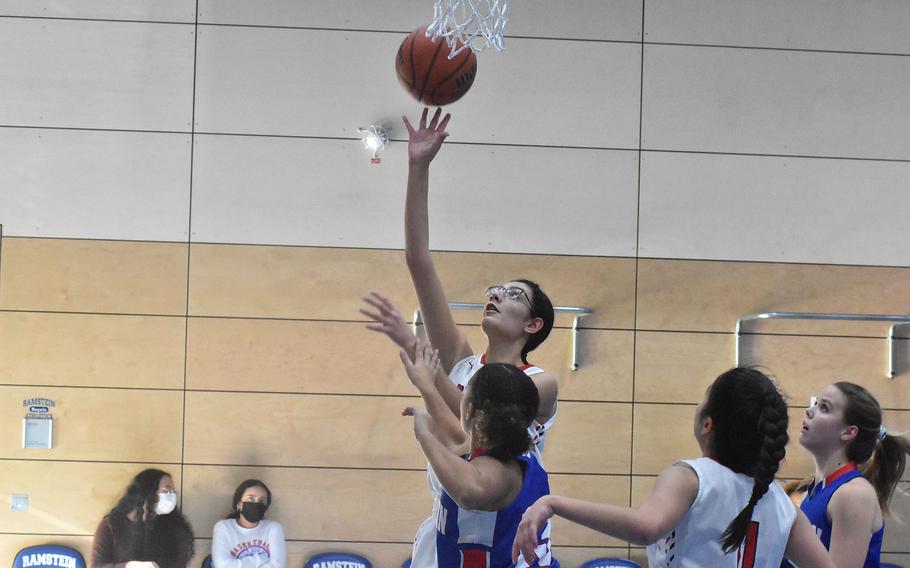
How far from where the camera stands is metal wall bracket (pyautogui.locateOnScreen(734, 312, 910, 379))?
18.0 feet

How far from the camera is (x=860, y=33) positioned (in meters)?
5.82

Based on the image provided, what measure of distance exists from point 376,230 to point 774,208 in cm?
251

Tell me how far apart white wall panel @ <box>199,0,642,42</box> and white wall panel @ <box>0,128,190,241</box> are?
0.88 metres

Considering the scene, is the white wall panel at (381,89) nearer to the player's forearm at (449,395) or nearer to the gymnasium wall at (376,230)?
the gymnasium wall at (376,230)

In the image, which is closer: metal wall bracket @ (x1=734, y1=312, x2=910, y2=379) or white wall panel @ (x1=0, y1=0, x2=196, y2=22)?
metal wall bracket @ (x1=734, y1=312, x2=910, y2=379)

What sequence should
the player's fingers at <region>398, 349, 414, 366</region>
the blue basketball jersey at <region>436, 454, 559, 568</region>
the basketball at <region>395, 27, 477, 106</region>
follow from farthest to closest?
the basketball at <region>395, 27, 477, 106</region>, the player's fingers at <region>398, 349, 414, 366</region>, the blue basketball jersey at <region>436, 454, 559, 568</region>

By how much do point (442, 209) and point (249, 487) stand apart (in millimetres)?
A: 2030

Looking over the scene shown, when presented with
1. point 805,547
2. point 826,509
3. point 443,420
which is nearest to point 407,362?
point 443,420

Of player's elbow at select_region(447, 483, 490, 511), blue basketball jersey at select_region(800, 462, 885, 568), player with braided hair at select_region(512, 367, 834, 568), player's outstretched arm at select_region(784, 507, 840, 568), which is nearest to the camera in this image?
player with braided hair at select_region(512, 367, 834, 568)

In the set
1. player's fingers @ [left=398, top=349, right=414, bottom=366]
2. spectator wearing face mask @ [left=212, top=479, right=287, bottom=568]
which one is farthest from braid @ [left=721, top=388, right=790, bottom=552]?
spectator wearing face mask @ [left=212, top=479, right=287, bottom=568]

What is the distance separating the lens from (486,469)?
2.26 meters

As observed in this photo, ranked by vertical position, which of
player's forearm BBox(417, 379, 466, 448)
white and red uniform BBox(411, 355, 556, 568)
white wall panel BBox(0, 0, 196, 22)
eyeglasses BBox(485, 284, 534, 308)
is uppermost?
white wall panel BBox(0, 0, 196, 22)

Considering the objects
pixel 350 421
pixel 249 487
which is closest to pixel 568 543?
pixel 350 421

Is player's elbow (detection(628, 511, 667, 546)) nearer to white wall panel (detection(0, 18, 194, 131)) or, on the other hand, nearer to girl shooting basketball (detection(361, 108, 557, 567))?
girl shooting basketball (detection(361, 108, 557, 567))
